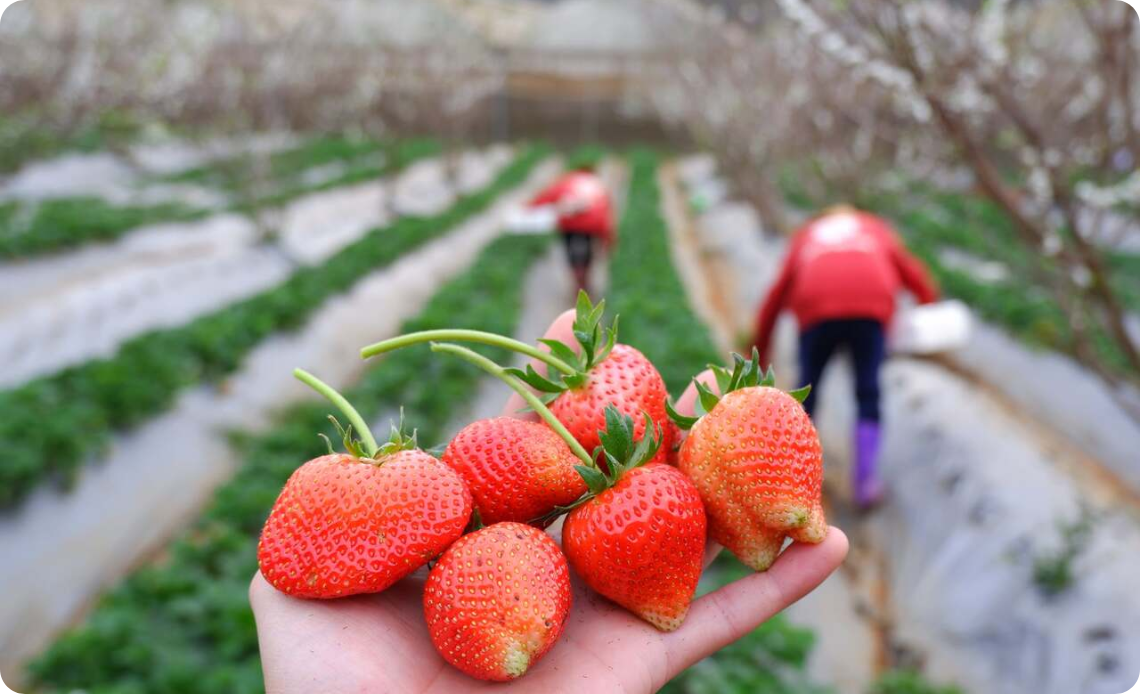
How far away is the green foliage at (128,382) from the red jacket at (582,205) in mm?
2113

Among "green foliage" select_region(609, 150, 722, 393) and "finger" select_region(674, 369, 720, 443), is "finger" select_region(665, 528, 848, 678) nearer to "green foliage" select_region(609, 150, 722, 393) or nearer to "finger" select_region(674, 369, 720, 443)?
"finger" select_region(674, 369, 720, 443)

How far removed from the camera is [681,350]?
18.7 ft

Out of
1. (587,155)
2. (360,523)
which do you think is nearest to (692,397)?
(360,523)

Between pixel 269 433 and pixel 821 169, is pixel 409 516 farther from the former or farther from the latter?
pixel 821 169

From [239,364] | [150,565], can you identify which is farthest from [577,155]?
[150,565]

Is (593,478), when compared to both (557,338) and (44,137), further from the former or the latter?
(44,137)

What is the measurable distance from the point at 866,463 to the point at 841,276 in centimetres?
101

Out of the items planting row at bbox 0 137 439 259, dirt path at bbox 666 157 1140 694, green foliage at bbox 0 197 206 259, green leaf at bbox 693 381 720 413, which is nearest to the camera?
green leaf at bbox 693 381 720 413

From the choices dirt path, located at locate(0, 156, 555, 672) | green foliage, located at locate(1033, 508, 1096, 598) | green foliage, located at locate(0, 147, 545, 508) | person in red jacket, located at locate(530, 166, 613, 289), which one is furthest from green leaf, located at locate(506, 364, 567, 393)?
person in red jacket, located at locate(530, 166, 613, 289)

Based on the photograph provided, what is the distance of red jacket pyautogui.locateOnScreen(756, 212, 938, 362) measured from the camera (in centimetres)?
385

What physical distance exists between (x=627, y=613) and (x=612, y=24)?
149ft

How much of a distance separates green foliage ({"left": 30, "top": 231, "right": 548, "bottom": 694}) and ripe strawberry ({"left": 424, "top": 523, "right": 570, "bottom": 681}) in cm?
179

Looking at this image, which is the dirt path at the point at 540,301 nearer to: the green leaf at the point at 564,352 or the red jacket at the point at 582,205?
the red jacket at the point at 582,205

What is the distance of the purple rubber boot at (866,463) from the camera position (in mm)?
4195
